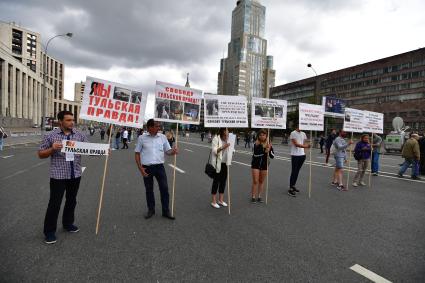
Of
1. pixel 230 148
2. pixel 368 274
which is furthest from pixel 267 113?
pixel 368 274

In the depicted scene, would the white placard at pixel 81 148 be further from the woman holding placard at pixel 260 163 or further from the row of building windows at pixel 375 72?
the row of building windows at pixel 375 72

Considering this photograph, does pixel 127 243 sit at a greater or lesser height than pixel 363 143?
lesser

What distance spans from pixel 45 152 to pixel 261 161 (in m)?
4.43

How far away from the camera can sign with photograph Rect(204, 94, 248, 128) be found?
610cm

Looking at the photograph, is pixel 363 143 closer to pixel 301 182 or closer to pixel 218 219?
pixel 301 182

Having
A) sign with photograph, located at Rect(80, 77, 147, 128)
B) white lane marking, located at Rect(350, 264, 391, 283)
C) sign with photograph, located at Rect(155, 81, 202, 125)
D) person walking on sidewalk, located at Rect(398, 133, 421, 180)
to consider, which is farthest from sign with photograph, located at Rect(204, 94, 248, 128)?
person walking on sidewalk, located at Rect(398, 133, 421, 180)

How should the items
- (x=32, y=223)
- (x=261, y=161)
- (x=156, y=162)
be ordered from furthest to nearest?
1. (x=261, y=161)
2. (x=156, y=162)
3. (x=32, y=223)

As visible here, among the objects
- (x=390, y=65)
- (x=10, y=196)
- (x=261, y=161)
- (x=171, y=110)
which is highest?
(x=390, y=65)

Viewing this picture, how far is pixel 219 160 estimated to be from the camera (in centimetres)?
570

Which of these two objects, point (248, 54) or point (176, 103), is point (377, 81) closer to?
point (176, 103)

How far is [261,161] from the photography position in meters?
6.36

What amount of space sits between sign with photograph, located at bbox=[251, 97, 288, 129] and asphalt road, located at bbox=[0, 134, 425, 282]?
1968 mm

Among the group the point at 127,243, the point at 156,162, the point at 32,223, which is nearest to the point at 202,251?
the point at 127,243

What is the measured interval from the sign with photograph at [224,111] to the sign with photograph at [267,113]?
834 millimetres
